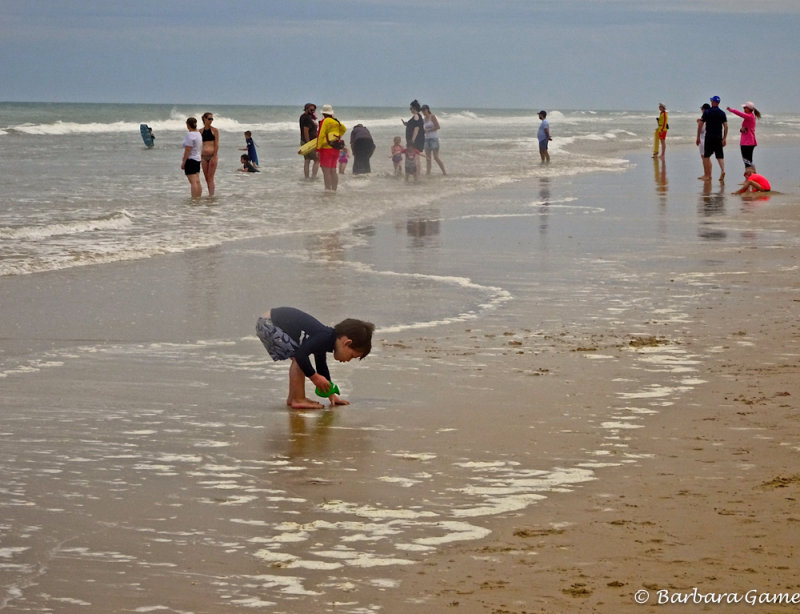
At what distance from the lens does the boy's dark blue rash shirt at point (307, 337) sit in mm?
6910

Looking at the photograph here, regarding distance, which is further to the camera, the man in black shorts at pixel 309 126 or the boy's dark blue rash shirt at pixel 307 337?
the man in black shorts at pixel 309 126

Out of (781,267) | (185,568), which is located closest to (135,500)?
(185,568)

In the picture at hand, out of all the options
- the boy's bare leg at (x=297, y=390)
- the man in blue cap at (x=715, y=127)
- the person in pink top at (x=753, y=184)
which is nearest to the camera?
the boy's bare leg at (x=297, y=390)

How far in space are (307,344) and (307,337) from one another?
127mm

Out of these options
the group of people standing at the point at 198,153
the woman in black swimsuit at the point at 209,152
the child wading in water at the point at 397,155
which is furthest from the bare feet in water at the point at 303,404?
the child wading in water at the point at 397,155

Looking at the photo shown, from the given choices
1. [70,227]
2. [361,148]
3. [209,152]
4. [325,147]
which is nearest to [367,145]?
[361,148]

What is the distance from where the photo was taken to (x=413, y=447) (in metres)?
5.99

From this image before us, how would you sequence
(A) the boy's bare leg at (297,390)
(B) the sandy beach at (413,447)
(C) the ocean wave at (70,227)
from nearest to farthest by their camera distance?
(B) the sandy beach at (413,447) < (A) the boy's bare leg at (297,390) < (C) the ocean wave at (70,227)

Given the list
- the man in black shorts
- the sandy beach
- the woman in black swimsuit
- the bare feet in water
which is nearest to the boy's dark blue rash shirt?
the bare feet in water

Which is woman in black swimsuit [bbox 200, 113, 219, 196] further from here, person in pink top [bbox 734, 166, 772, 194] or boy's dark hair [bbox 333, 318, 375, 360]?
boy's dark hair [bbox 333, 318, 375, 360]

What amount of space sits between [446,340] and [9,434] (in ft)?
12.0

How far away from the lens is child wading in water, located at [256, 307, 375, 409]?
680cm

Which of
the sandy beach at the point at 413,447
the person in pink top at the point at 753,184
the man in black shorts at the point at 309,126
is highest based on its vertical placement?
the man in black shorts at the point at 309,126

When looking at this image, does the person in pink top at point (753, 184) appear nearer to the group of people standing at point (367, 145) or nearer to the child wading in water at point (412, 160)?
the group of people standing at point (367, 145)
